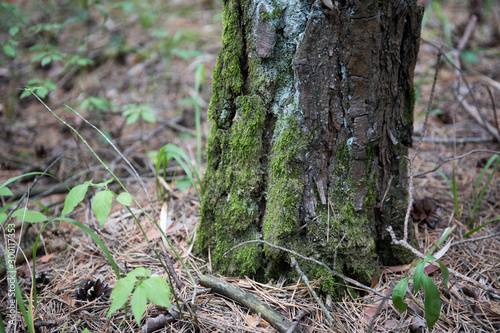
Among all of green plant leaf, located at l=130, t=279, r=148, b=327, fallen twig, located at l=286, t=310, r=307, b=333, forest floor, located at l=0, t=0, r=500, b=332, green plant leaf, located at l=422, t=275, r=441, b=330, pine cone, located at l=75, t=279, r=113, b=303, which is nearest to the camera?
green plant leaf, located at l=130, t=279, r=148, b=327

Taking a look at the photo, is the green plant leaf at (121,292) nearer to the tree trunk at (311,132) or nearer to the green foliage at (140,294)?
the green foliage at (140,294)

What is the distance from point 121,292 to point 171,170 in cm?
167

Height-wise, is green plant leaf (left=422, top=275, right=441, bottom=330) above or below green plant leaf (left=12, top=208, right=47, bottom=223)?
below

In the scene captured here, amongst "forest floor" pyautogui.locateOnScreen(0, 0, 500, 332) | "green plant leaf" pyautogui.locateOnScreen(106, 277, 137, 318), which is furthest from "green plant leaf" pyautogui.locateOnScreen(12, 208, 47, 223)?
"green plant leaf" pyautogui.locateOnScreen(106, 277, 137, 318)

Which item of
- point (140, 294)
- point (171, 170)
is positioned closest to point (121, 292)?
point (140, 294)

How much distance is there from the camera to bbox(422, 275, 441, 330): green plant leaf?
4.04ft

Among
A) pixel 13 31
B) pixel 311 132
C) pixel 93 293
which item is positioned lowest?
pixel 93 293

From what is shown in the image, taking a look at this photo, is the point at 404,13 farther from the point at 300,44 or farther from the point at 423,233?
the point at 423,233

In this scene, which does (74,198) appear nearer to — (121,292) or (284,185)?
(121,292)

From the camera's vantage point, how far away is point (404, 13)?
1400mm

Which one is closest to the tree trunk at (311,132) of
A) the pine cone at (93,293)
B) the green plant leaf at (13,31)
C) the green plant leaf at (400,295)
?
the green plant leaf at (400,295)

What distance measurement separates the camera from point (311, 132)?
149cm

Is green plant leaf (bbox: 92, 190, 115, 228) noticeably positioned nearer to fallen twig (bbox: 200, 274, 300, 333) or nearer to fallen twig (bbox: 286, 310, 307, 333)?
fallen twig (bbox: 200, 274, 300, 333)

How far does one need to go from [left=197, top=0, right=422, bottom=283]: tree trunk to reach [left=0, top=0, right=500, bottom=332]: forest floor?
0.69 ft
